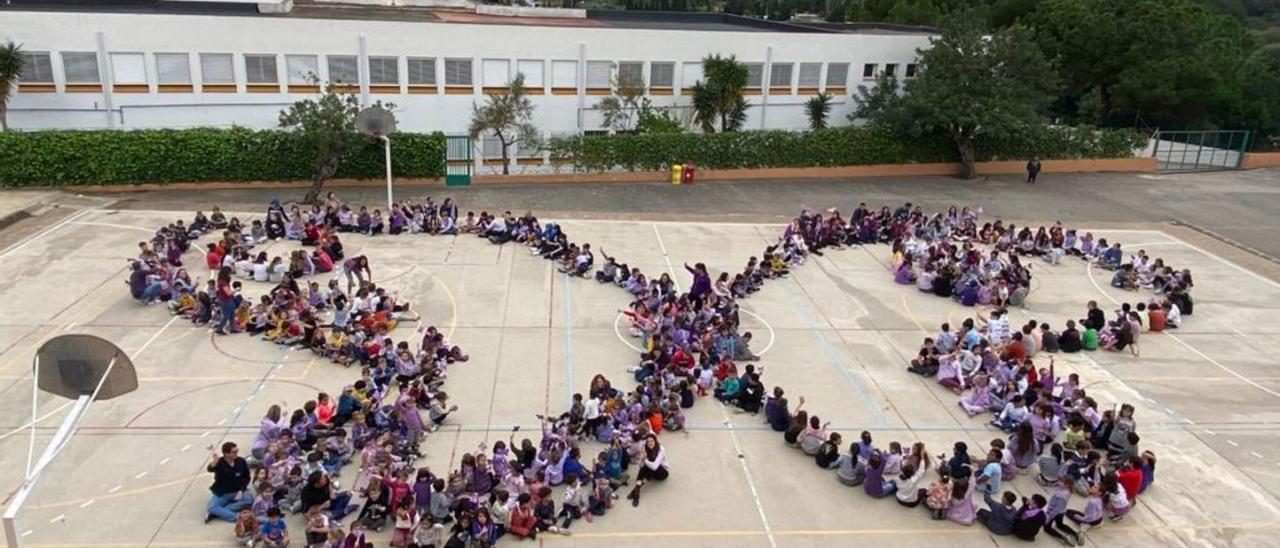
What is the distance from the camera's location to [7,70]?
31547mm

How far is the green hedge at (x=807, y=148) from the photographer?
117 ft

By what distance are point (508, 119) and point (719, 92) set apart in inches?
378

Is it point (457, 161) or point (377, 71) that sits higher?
point (377, 71)

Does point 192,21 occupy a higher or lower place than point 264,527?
higher

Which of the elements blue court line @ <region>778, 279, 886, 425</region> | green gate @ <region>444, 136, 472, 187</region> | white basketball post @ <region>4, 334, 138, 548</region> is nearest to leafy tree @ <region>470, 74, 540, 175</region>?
green gate @ <region>444, 136, 472, 187</region>

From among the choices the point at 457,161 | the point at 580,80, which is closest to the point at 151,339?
the point at 457,161

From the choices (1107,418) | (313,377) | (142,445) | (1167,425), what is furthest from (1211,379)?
(142,445)

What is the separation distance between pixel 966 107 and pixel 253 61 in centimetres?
2859

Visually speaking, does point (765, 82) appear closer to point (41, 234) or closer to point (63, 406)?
point (41, 234)

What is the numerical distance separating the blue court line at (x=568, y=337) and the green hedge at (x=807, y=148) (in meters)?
12.6

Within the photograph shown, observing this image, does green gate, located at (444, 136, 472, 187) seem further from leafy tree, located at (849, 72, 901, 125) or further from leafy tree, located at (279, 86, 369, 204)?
leafy tree, located at (849, 72, 901, 125)

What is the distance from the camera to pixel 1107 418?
15.8 meters

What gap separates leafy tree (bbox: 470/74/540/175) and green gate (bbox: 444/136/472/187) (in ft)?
5.84

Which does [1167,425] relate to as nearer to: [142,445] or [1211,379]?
[1211,379]
